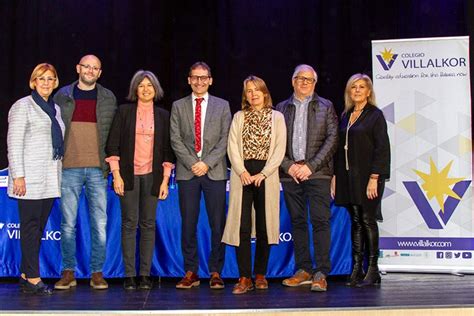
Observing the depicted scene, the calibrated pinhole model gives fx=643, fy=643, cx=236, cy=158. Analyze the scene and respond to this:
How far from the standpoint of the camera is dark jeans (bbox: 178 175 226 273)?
443 cm

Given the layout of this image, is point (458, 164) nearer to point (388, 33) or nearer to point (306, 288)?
point (388, 33)

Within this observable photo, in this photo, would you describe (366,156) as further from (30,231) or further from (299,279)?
(30,231)

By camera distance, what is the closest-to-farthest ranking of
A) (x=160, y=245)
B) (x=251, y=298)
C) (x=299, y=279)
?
(x=251, y=298) → (x=299, y=279) → (x=160, y=245)

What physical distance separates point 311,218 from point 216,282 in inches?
31.5

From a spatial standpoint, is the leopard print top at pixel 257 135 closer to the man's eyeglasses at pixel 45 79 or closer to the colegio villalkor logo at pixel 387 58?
the man's eyeglasses at pixel 45 79

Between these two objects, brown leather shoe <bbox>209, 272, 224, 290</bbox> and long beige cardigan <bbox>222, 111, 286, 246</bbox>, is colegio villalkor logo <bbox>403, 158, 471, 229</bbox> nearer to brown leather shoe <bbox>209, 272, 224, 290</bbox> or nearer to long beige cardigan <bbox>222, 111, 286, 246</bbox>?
long beige cardigan <bbox>222, 111, 286, 246</bbox>

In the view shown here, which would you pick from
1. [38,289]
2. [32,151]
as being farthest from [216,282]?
[32,151]

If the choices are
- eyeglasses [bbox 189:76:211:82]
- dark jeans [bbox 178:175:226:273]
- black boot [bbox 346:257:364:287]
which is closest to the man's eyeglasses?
eyeglasses [bbox 189:76:211:82]

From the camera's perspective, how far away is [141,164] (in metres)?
4.39

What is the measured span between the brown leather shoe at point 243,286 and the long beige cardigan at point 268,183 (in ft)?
0.84

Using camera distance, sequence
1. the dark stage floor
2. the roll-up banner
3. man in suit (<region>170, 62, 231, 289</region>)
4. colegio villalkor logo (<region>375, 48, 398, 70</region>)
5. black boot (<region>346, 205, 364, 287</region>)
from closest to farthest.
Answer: the dark stage floor, man in suit (<region>170, 62, 231, 289</region>), black boot (<region>346, 205, 364, 287</region>), the roll-up banner, colegio villalkor logo (<region>375, 48, 398, 70</region>)

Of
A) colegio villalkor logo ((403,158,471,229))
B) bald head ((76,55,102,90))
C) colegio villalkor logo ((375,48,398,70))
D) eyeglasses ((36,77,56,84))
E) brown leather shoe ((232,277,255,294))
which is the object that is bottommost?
brown leather shoe ((232,277,255,294))

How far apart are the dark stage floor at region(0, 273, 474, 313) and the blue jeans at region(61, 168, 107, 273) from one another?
24cm

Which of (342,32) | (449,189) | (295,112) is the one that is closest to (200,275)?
(295,112)
